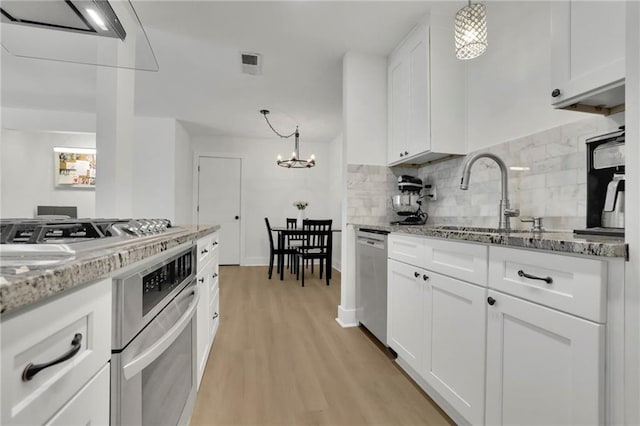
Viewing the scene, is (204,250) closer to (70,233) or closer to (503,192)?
(70,233)

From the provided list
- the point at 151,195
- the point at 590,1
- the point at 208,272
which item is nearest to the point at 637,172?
the point at 590,1

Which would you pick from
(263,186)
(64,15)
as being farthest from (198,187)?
(64,15)

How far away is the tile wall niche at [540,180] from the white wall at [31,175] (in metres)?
5.10

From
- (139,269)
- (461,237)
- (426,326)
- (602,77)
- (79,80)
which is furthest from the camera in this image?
(79,80)

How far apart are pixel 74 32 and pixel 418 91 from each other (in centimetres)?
213

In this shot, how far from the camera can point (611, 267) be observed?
0.77 m

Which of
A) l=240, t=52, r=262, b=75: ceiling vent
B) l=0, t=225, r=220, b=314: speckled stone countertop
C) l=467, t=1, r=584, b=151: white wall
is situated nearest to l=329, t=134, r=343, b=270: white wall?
l=240, t=52, r=262, b=75: ceiling vent

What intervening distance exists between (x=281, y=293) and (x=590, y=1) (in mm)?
3387

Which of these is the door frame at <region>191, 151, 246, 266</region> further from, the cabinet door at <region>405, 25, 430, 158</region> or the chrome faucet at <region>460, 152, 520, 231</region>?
the chrome faucet at <region>460, 152, 520, 231</region>

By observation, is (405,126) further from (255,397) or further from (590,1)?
(255,397)

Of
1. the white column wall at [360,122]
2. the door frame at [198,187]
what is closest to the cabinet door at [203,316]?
the white column wall at [360,122]

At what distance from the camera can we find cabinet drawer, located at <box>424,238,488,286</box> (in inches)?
45.7

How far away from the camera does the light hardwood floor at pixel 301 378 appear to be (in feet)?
4.57

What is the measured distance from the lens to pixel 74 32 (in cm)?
133
